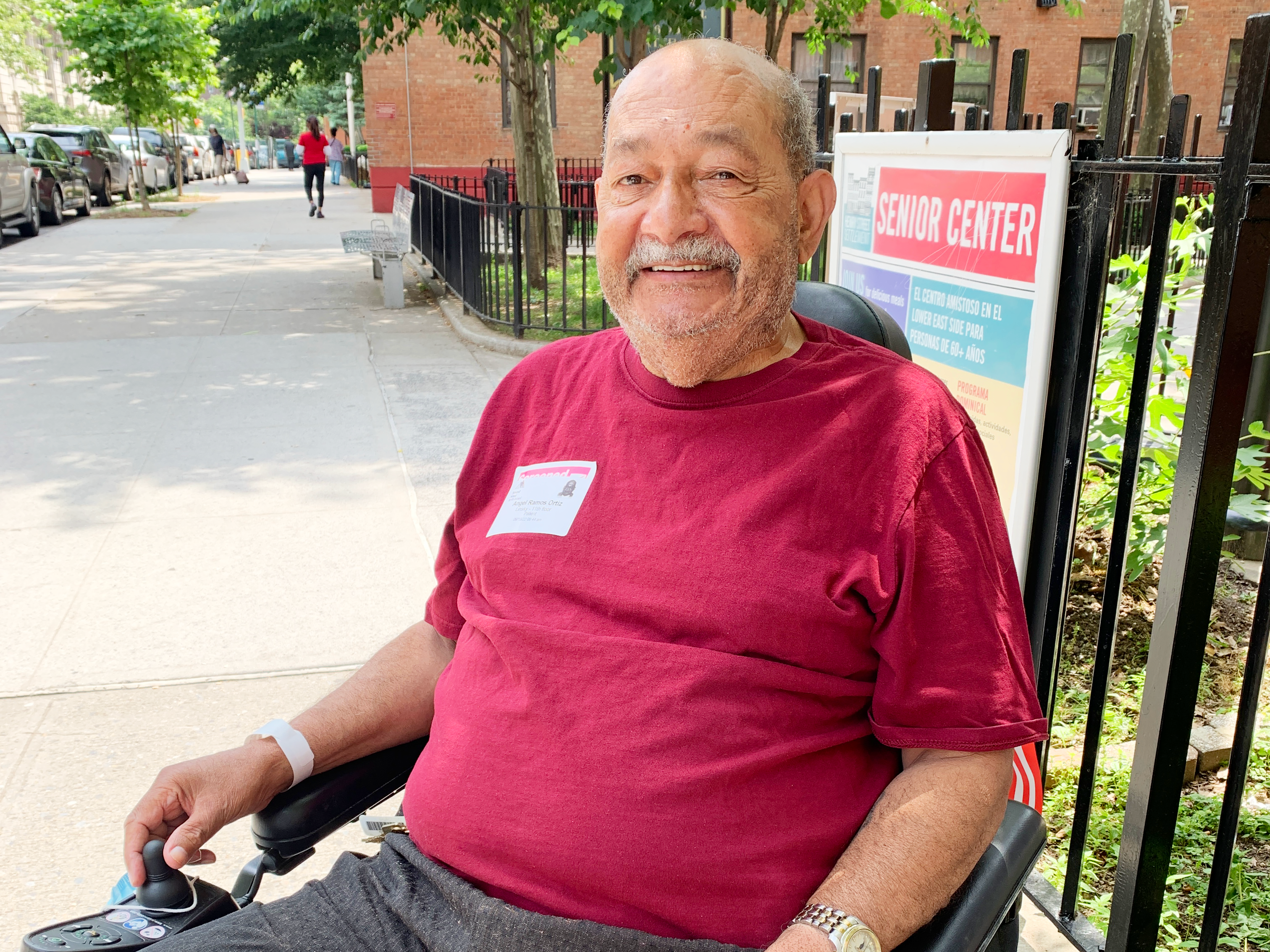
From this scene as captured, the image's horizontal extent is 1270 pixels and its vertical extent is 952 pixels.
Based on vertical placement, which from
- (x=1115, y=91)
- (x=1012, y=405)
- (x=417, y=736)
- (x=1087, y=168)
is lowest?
(x=417, y=736)

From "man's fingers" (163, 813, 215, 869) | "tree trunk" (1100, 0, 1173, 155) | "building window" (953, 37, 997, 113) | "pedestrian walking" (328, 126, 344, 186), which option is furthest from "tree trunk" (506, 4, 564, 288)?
"pedestrian walking" (328, 126, 344, 186)

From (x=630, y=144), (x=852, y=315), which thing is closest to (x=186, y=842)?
(x=630, y=144)

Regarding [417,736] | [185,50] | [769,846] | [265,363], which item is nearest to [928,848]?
[769,846]

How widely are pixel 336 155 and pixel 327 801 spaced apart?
34.7 meters

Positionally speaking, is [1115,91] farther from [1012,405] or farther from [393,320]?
[393,320]

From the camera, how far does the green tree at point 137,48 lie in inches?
858

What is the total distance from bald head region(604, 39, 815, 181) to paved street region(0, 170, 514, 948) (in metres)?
2.14

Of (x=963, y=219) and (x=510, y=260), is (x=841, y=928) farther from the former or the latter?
(x=510, y=260)

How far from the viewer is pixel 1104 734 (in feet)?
11.1

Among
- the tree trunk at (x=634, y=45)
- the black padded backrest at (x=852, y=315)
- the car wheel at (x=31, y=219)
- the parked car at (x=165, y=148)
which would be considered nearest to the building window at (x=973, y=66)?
the tree trunk at (x=634, y=45)

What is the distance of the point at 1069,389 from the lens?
2.29 meters

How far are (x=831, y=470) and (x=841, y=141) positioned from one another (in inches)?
64.8

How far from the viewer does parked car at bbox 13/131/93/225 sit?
65.7 feet

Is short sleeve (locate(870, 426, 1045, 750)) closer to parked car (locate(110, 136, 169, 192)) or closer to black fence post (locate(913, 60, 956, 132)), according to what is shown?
black fence post (locate(913, 60, 956, 132))
